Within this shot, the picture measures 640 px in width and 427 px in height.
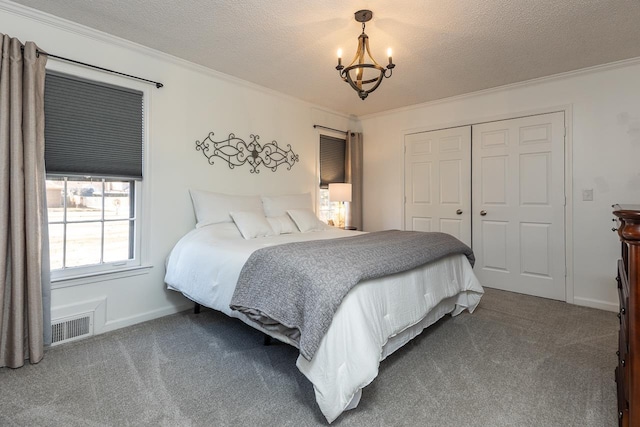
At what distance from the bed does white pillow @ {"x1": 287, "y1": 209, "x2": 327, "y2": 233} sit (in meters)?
0.01

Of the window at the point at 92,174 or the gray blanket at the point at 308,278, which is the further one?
the window at the point at 92,174

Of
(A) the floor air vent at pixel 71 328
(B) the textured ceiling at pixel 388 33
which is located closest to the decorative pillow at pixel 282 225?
(B) the textured ceiling at pixel 388 33

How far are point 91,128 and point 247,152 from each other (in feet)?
4.90

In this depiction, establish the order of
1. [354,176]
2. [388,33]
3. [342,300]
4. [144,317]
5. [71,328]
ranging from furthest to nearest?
1. [354,176]
2. [144,317]
3. [388,33]
4. [71,328]
5. [342,300]

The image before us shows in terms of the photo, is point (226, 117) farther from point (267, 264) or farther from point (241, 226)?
point (267, 264)

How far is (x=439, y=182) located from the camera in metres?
4.32

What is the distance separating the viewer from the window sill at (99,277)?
94.9 inches

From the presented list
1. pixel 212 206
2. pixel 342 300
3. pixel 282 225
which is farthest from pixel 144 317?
pixel 342 300

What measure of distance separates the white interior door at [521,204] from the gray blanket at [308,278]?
212cm

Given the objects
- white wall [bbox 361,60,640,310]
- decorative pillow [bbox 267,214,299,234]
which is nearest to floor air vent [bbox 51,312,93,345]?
decorative pillow [bbox 267,214,299,234]

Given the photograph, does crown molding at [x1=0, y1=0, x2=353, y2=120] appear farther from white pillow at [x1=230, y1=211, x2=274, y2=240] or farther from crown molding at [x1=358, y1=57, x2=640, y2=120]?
crown molding at [x1=358, y1=57, x2=640, y2=120]

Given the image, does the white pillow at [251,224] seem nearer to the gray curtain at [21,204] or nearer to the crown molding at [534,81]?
the gray curtain at [21,204]

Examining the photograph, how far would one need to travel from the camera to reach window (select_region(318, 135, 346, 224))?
460 centimetres

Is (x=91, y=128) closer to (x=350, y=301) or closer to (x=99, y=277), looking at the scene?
(x=99, y=277)
